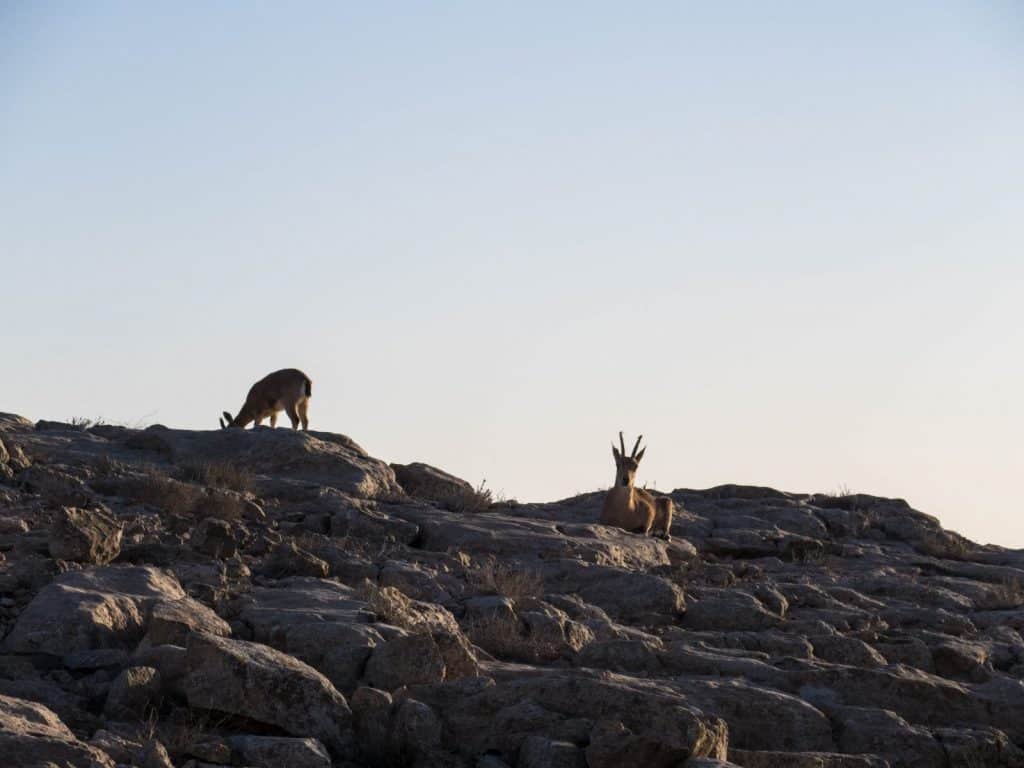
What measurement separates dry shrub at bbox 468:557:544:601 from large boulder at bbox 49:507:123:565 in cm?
344

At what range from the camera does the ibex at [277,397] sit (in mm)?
29672

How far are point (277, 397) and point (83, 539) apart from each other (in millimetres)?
16731

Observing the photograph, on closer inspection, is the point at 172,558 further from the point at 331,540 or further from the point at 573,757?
the point at 573,757

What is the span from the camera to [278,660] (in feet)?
34.0

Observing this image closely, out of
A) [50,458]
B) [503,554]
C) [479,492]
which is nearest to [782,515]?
[479,492]

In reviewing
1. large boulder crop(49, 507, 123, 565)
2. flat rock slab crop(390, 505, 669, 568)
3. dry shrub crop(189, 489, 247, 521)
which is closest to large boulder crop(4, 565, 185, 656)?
large boulder crop(49, 507, 123, 565)

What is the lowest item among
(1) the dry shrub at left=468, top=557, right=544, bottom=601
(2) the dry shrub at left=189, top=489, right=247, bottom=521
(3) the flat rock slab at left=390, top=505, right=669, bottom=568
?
Result: (1) the dry shrub at left=468, top=557, right=544, bottom=601

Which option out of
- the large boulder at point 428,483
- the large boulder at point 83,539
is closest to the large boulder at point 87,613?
the large boulder at point 83,539

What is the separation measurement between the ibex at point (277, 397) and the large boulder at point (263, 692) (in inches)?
770

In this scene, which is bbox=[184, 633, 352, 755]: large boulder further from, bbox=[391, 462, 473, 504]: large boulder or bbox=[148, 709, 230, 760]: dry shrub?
bbox=[391, 462, 473, 504]: large boulder

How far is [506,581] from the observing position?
48.4ft

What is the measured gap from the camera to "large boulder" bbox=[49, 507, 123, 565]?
509 inches

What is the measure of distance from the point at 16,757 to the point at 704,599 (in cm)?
871

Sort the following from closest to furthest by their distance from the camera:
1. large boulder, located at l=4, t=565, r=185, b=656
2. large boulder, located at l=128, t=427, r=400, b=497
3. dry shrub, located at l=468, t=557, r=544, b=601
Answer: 1. large boulder, located at l=4, t=565, r=185, b=656
2. dry shrub, located at l=468, t=557, r=544, b=601
3. large boulder, located at l=128, t=427, r=400, b=497
